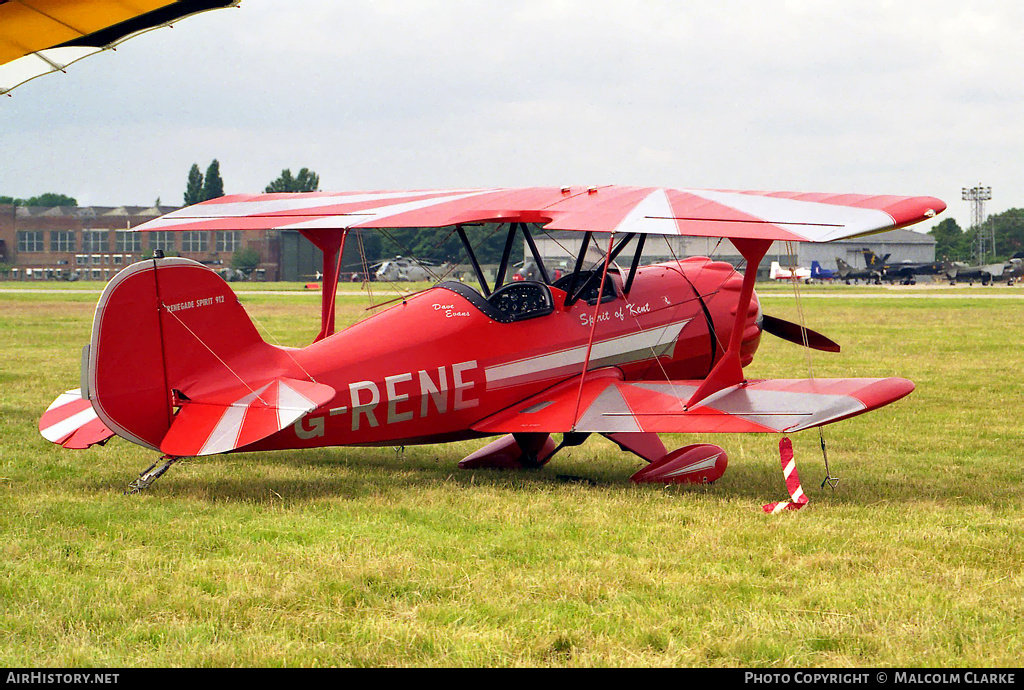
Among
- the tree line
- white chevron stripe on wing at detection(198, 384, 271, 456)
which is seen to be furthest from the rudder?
the tree line

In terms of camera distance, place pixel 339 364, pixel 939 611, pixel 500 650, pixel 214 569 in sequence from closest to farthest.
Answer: pixel 500 650 → pixel 939 611 → pixel 214 569 → pixel 339 364

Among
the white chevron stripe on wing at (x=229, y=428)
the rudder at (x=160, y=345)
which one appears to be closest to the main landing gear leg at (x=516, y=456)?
the rudder at (x=160, y=345)

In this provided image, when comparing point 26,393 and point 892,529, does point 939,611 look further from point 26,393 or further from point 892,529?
point 26,393

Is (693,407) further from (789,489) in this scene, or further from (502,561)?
(502,561)

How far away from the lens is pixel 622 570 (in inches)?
213

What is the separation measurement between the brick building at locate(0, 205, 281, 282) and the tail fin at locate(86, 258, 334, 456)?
87682mm

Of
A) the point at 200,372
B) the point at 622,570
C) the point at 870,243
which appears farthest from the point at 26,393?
the point at 870,243

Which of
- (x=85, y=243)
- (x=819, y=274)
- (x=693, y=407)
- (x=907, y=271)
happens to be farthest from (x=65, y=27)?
(x=85, y=243)

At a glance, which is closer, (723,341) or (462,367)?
(462,367)

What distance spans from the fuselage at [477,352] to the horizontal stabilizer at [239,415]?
23 cm

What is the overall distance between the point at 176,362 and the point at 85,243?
320 ft

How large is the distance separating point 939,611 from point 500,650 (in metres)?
2.11

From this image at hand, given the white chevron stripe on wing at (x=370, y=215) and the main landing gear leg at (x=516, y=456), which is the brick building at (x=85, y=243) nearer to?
the white chevron stripe on wing at (x=370, y=215)
